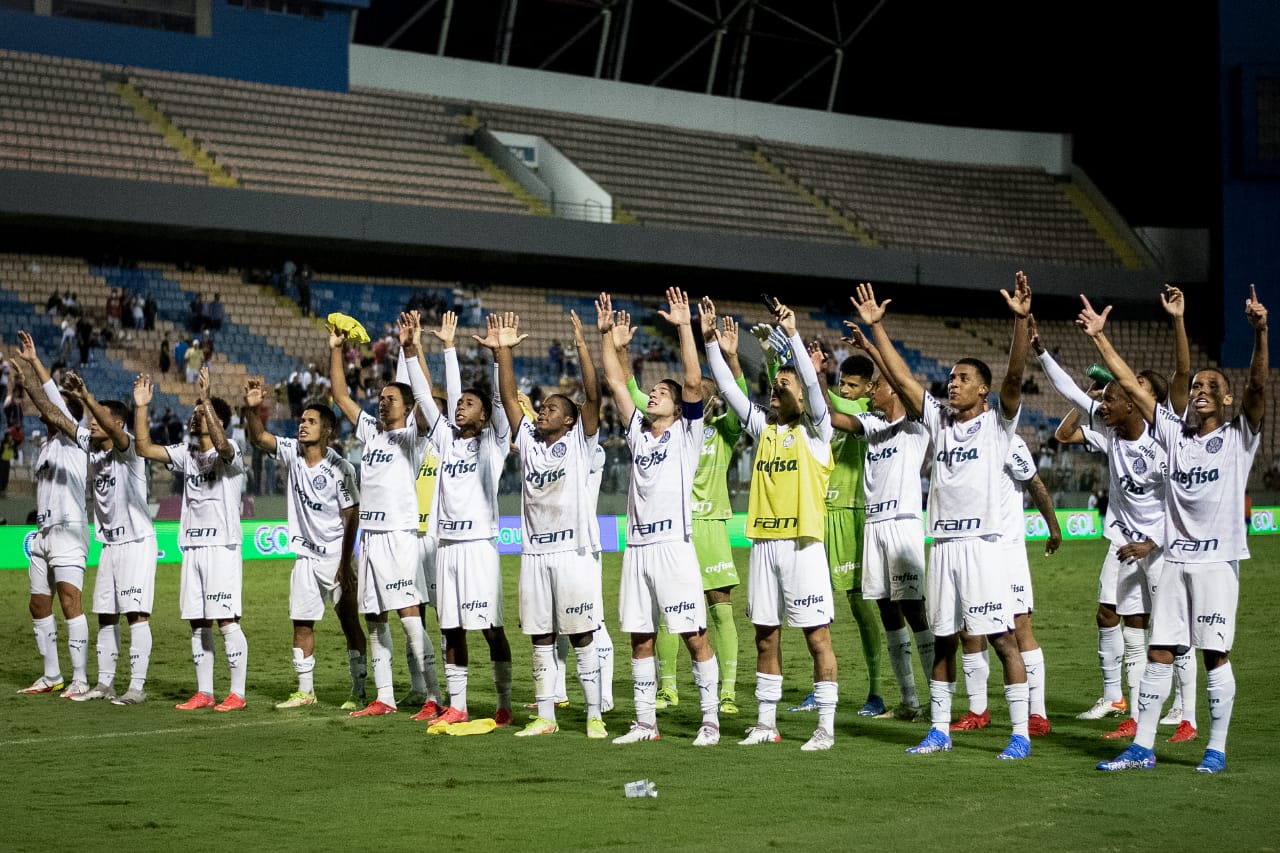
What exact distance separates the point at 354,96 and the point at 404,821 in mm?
40041

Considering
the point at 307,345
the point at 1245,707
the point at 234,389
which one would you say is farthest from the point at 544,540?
the point at 307,345

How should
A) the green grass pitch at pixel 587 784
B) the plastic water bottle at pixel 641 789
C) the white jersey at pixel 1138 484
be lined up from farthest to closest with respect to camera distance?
the white jersey at pixel 1138 484 → the plastic water bottle at pixel 641 789 → the green grass pitch at pixel 587 784

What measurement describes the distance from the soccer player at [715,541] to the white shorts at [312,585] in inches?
107

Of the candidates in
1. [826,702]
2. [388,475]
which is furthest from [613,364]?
[826,702]

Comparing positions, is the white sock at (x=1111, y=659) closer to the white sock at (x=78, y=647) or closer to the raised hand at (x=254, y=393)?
the raised hand at (x=254, y=393)

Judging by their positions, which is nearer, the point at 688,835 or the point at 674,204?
the point at 688,835

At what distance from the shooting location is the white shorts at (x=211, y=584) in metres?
12.4

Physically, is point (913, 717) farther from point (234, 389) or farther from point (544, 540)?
point (234, 389)

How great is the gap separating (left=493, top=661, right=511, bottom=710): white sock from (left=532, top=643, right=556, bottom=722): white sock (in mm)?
586

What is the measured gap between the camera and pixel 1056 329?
51.1m

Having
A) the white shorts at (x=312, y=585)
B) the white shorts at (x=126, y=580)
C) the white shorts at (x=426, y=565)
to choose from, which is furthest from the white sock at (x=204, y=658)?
the white shorts at (x=426, y=565)

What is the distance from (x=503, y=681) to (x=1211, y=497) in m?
5.22

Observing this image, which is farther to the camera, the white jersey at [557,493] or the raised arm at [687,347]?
the white jersey at [557,493]

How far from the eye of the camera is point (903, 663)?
1139 centimetres
